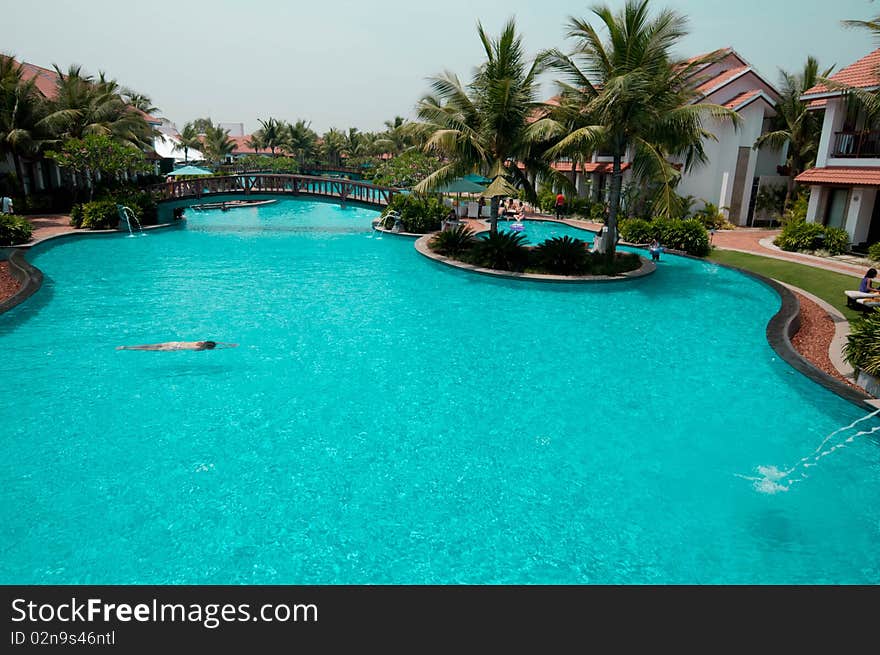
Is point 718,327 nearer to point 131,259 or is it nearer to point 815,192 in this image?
point 815,192

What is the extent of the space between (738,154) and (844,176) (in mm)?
9560

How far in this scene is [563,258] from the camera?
19.9 metres

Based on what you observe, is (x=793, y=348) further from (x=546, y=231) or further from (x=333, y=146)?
(x=333, y=146)

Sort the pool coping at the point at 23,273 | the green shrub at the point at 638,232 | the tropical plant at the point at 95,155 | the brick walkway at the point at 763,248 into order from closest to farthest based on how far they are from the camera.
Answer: the pool coping at the point at 23,273, the brick walkway at the point at 763,248, the green shrub at the point at 638,232, the tropical plant at the point at 95,155

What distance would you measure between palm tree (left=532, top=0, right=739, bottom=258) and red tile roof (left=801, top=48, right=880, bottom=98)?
8597 mm

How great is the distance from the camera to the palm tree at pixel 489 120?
19875 millimetres

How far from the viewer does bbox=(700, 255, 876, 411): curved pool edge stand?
32.2 feet

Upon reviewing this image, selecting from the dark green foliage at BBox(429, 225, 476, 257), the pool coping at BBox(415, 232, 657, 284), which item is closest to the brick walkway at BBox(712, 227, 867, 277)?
the pool coping at BBox(415, 232, 657, 284)

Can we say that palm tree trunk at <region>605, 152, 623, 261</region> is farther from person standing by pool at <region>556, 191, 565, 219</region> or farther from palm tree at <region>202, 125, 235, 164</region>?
palm tree at <region>202, 125, 235, 164</region>

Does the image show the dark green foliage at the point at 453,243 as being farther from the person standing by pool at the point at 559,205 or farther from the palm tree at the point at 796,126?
the palm tree at the point at 796,126

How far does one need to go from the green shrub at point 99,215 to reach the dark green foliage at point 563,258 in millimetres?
22694

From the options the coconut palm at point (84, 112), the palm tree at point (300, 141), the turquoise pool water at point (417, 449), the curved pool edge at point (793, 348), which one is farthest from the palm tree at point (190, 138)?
the curved pool edge at point (793, 348)

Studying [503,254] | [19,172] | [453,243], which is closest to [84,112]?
[19,172]

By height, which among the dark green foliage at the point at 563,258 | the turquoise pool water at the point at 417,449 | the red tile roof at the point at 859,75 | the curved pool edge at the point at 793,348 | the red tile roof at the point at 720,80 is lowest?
the turquoise pool water at the point at 417,449
